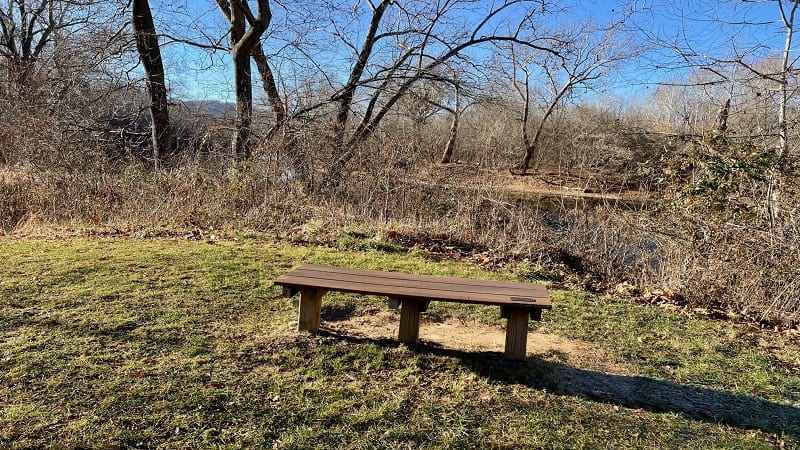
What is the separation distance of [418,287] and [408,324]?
0.31 meters

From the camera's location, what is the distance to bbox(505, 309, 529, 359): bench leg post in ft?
11.7

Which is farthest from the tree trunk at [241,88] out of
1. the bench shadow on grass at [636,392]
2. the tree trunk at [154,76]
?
the bench shadow on grass at [636,392]

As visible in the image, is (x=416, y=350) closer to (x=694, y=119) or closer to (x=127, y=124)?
(x=127, y=124)

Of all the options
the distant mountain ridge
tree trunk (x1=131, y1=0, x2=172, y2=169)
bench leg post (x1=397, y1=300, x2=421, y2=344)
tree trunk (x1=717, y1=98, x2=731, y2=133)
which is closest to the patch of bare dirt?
bench leg post (x1=397, y1=300, x2=421, y2=344)

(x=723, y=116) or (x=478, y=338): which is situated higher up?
(x=723, y=116)

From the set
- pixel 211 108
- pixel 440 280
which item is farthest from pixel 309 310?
pixel 211 108

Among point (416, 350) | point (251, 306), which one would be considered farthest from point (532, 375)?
point (251, 306)

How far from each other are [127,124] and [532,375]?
11.9m

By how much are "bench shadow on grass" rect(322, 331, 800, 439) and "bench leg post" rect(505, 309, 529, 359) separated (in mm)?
65

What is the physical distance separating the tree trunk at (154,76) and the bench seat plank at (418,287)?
9.12 m

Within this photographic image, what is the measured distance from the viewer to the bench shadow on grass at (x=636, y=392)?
3.14 meters

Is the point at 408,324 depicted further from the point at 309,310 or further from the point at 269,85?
the point at 269,85

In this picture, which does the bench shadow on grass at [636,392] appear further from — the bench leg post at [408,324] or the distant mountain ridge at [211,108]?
the distant mountain ridge at [211,108]

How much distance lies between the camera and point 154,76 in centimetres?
1198
